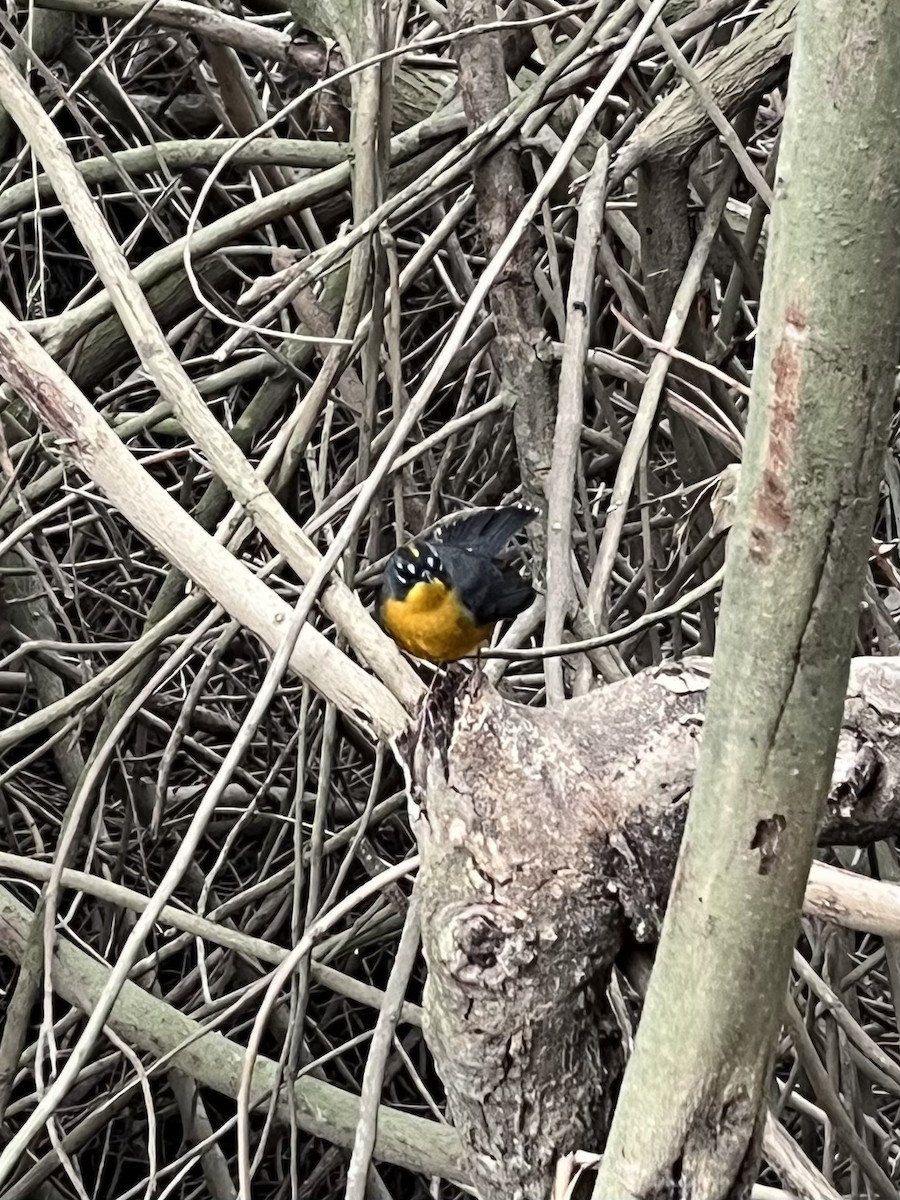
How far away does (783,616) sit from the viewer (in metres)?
0.69

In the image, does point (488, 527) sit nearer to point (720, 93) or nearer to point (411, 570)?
point (411, 570)

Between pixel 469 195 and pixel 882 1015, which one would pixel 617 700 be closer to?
pixel 469 195

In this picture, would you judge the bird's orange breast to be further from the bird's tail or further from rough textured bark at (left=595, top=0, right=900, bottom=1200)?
rough textured bark at (left=595, top=0, right=900, bottom=1200)

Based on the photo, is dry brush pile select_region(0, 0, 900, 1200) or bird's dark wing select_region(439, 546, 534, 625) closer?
dry brush pile select_region(0, 0, 900, 1200)

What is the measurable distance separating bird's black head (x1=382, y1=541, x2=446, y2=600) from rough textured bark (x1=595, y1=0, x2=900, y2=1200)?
2.58 feet

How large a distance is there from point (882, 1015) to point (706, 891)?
187 centimetres

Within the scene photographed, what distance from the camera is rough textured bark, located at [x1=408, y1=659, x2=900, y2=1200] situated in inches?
38.7

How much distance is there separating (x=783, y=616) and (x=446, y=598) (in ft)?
2.69

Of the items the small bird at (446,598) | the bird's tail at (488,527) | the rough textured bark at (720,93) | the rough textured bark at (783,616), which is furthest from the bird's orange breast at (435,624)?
the rough textured bark at (783,616)

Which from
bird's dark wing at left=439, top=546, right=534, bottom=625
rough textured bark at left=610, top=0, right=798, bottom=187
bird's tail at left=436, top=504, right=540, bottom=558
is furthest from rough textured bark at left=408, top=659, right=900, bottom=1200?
rough textured bark at left=610, top=0, right=798, bottom=187

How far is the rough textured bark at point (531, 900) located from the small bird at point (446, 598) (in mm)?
422

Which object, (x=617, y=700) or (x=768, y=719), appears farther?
(x=617, y=700)

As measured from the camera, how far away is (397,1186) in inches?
115

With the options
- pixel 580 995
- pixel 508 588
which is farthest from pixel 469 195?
pixel 580 995
